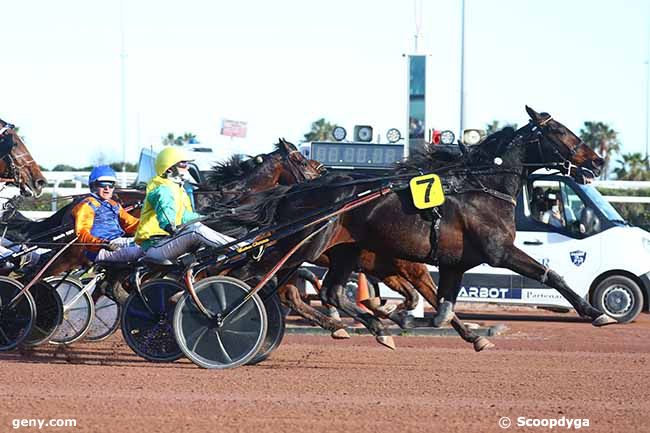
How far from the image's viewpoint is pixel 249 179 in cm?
1272

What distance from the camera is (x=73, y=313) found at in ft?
34.9

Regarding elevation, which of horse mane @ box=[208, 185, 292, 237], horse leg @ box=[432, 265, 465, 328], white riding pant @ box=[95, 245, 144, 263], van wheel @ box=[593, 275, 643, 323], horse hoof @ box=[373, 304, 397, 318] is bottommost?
van wheel @ box=[593, 275, 643, 323]

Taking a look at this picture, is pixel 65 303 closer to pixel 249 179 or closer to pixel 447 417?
pixel 249 179

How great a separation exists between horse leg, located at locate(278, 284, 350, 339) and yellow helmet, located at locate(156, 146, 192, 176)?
161cm

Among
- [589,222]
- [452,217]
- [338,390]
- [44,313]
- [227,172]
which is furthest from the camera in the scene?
[589,222]

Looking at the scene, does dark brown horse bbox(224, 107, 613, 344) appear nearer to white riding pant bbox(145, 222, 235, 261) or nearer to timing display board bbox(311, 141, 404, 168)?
white riding pant bbox(145, 222, 235, 261)

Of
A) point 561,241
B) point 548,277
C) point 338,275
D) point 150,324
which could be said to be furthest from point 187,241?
point 561,241

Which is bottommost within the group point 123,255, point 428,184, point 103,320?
point 103,320

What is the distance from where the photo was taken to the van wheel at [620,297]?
14383mm

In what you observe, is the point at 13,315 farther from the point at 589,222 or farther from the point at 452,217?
the point at 589,222

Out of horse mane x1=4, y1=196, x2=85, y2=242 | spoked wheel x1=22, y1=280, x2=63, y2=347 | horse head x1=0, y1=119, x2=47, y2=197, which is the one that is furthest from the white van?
spoked wheel x1=22, y1=280, x2=63, y2=347

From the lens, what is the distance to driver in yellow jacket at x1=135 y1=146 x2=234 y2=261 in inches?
354

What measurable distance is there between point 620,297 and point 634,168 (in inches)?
1022

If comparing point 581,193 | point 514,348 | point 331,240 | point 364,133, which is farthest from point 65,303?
point 581,193
